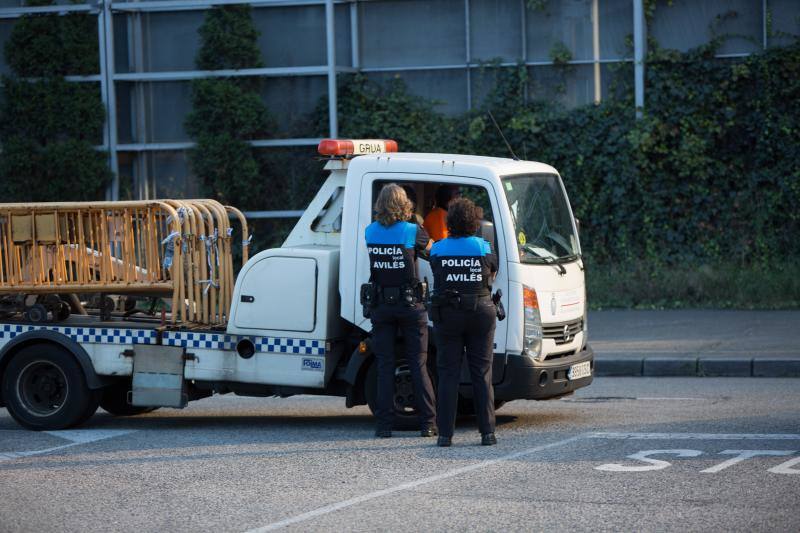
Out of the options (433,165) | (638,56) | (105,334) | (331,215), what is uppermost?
(638,56)

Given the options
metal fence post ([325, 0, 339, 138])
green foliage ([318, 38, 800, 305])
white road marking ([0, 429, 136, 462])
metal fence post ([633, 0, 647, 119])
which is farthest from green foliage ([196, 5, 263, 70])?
white road marking ([0, 429, 136, 462])

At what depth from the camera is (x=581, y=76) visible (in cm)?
1856

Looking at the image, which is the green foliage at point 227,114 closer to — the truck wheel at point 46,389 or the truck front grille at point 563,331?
the truck wheel at point 46,389

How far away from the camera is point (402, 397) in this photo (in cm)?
922

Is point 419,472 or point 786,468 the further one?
point 419,472

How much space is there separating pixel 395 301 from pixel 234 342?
56.8 inches

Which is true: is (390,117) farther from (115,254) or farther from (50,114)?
(115,254)

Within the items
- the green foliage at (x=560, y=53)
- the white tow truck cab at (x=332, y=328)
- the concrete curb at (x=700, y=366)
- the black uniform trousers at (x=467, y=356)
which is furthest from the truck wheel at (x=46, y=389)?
the green foliage at (x=560, y=53)

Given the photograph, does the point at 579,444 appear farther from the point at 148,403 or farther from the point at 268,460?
the point at 148,403

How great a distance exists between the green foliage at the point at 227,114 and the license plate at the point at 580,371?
10.3 metres

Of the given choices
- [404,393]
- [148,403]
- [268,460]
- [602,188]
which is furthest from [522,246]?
[602,188]

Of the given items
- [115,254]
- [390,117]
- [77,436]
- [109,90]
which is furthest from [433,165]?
[109,90]

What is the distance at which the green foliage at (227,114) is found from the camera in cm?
1897

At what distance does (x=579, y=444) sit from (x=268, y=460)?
2146 mm
